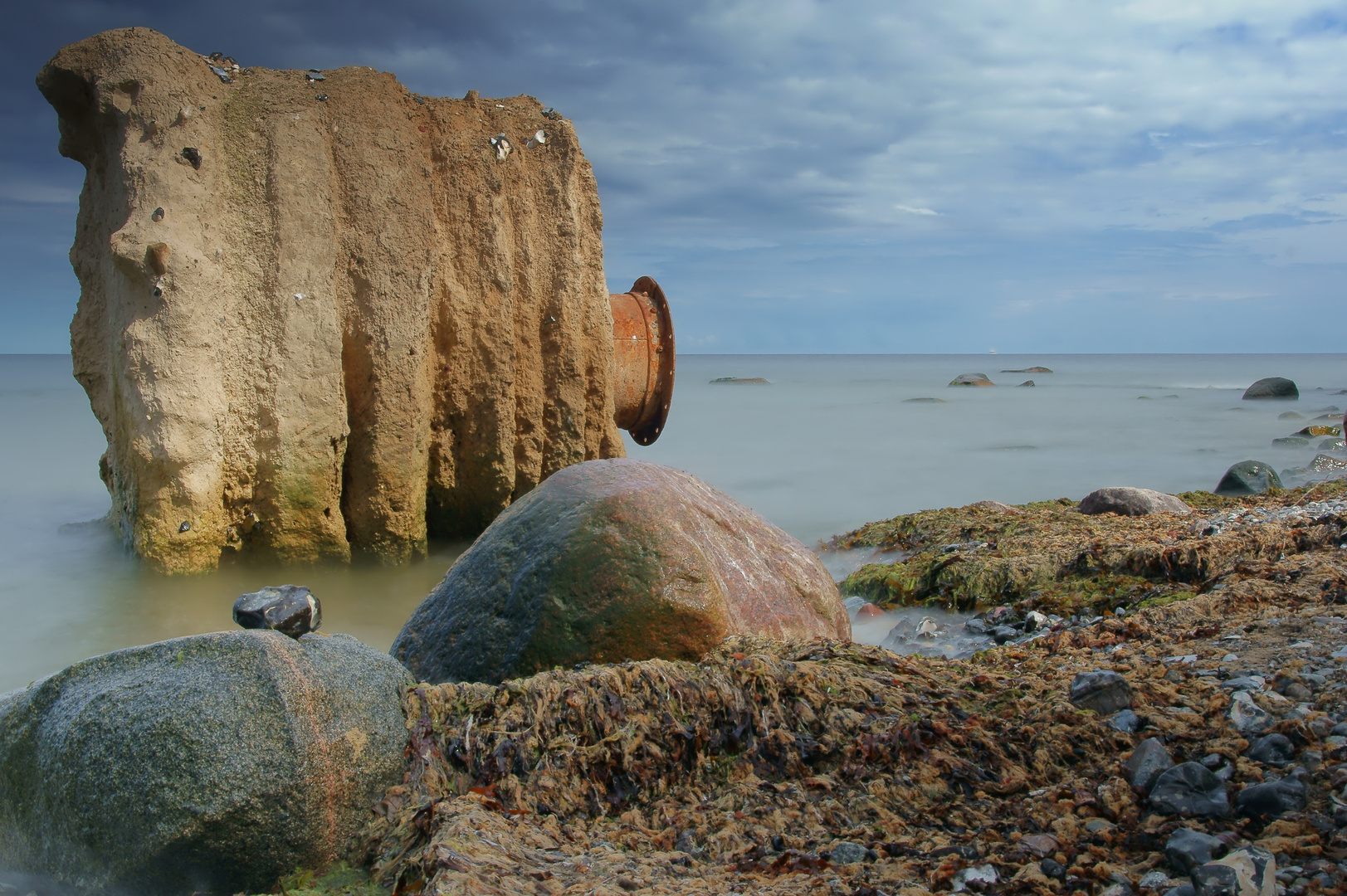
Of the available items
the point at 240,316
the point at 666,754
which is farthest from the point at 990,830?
the point at 240,316

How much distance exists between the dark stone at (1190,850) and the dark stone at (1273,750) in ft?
1.20

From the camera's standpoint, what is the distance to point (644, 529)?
322 cm

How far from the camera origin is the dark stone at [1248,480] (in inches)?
341

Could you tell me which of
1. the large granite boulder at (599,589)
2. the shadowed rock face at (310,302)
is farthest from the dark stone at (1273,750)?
the shadowed rock face at (310,302)

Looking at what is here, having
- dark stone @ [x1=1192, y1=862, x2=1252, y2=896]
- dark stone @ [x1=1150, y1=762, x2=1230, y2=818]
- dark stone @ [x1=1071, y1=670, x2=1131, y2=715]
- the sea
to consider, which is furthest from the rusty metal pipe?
dark stone @ [x1=1192, y1=862, x2=1252, y2=896]

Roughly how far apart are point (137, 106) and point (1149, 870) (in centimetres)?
624

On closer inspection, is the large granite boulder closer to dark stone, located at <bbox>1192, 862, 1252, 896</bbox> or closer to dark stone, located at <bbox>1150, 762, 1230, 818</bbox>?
dark stone, located at <bbox>1150, 762, 1230, 818</bbox>

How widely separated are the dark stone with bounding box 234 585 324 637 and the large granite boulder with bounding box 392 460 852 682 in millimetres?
742

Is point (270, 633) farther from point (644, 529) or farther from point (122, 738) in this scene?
point (644, 529)

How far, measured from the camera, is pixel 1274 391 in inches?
1005

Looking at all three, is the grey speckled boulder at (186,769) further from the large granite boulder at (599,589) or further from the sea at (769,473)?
the sea at (769,473)

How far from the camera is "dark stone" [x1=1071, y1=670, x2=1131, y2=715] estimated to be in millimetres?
2395

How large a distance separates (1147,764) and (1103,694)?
0.38 m

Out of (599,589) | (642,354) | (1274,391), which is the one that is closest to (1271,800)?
(599,589)
